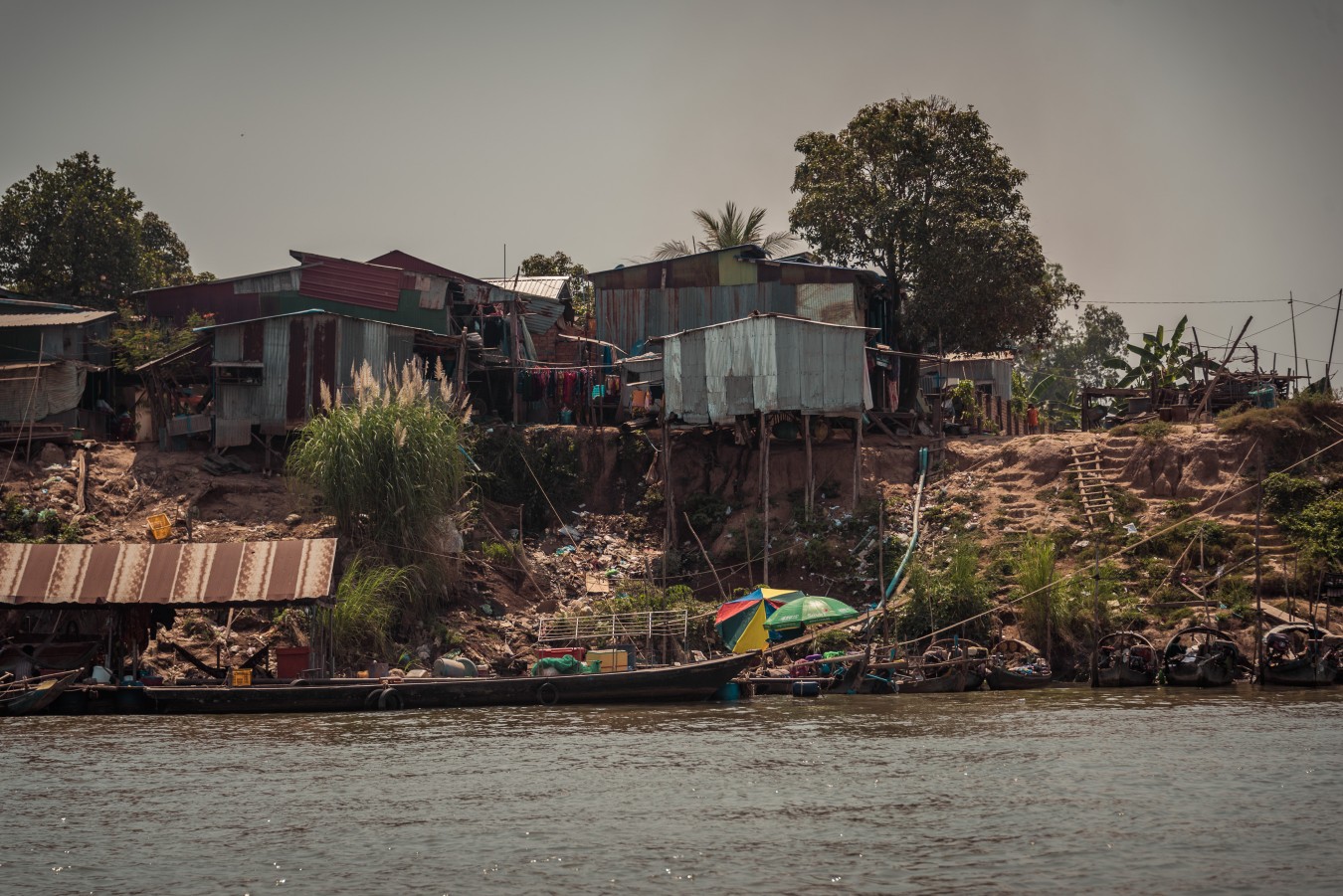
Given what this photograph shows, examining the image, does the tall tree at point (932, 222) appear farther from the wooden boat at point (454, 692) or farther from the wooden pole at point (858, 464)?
the wooden boat at point (454, 692)

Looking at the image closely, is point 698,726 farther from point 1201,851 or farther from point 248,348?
point 248,348

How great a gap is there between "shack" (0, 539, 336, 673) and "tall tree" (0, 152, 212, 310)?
68.8 feet

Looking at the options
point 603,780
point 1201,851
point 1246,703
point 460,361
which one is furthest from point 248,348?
point 1201,851

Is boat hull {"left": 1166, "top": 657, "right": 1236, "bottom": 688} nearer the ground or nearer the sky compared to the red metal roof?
nearer the ground

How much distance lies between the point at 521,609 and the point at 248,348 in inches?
396

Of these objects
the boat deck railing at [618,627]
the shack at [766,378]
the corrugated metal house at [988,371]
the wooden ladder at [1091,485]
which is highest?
the corrugated metal house at [988,371]

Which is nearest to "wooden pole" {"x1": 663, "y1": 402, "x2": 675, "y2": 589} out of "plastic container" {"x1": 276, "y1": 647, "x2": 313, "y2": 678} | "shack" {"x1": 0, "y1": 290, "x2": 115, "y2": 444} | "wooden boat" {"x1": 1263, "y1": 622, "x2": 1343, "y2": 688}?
"plastic container" {"x1": 276, "y1": 647, "x2": 313, "y2": 678}

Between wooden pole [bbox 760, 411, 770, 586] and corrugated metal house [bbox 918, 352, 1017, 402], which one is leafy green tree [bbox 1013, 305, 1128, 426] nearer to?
corrugated metal house [bbox 918, 352, 1017, 402]

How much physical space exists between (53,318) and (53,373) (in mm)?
2317

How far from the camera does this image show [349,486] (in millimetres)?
28375

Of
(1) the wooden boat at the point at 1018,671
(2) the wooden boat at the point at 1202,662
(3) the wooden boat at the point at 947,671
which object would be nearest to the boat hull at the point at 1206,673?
(2) the wooden boat at the point at 1202,662

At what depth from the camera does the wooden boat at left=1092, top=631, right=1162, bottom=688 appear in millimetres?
25422

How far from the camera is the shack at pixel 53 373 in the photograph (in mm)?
33531

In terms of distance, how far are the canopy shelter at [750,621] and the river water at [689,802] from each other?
3429 millimetres
